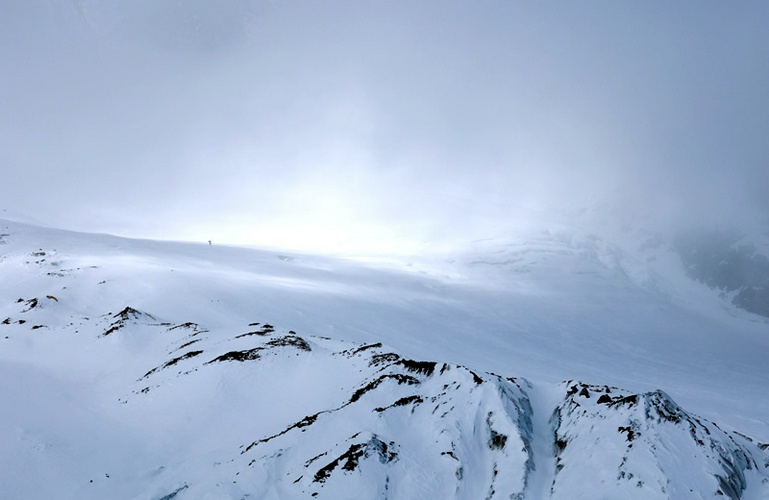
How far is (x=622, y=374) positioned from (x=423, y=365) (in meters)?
46.4

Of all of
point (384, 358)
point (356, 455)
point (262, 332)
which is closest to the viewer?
point (356, 455)

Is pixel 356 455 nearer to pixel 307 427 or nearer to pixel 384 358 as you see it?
pixel 307 427

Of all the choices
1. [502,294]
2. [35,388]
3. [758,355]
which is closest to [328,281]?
[502,294]

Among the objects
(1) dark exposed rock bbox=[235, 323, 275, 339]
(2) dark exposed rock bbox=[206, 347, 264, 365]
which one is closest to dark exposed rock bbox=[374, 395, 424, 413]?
(2) dark exposed rock bbox=[206, 347, 264, 365]

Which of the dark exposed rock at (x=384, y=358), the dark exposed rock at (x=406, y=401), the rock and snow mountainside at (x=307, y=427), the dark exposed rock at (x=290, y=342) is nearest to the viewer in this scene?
the rock and snow mountainside at (x=307, y=427)

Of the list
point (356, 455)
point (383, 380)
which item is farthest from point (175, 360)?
point (356, 455)

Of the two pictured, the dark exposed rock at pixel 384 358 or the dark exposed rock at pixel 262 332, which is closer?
the dark exposed rock at pixel 384 358

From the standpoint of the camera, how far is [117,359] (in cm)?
2644

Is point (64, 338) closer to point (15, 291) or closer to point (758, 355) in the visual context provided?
point (15, 291)

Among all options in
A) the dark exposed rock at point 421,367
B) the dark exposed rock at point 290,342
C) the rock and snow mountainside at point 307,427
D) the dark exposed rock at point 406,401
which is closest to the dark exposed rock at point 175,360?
the rock and snow mountainside at point 307,427

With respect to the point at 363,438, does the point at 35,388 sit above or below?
below

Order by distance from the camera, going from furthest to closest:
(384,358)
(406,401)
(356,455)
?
(384,358) < (406,401) < (356,455)

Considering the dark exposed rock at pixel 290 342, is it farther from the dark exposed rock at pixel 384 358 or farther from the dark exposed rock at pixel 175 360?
the dark exposed rock at pixel 384 358

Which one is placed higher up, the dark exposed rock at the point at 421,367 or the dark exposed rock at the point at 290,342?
the dark exposed rock at the point at 421,367
